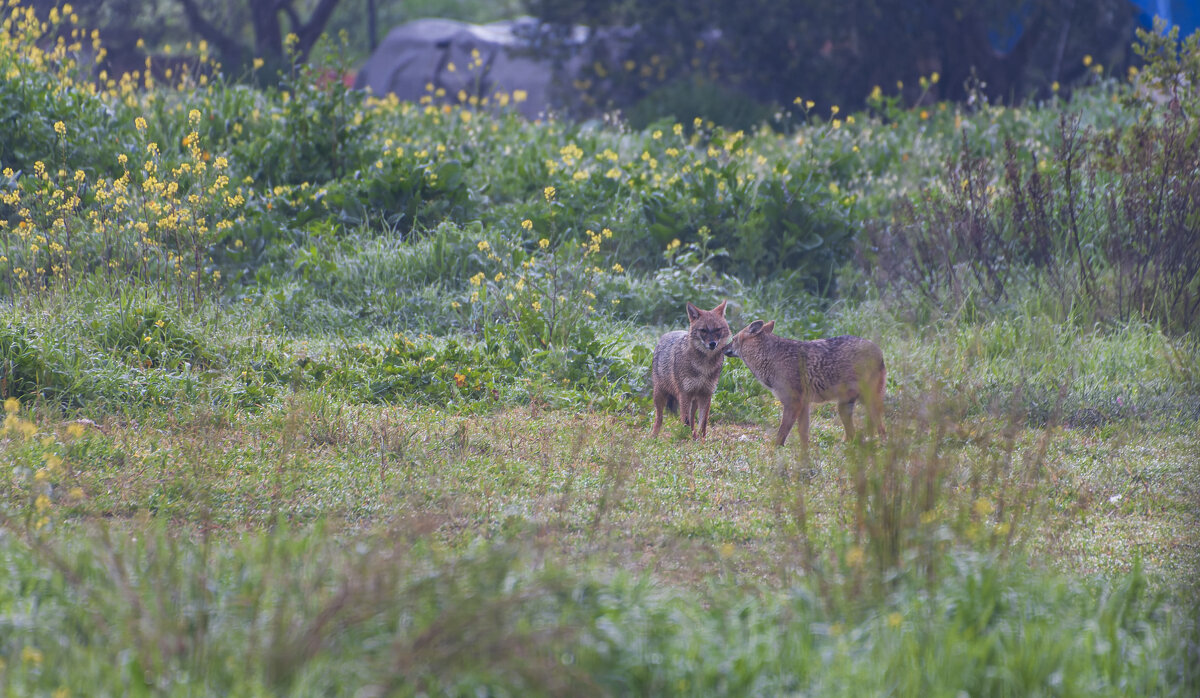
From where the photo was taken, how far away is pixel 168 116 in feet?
39.3

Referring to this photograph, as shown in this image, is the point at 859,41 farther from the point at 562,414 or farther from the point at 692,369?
the point at 562,414

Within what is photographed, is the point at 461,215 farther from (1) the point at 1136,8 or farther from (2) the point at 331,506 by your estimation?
(1) the point at 1136,8

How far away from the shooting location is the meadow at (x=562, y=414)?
310cm

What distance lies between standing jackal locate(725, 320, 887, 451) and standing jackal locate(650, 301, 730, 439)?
16 centimetres

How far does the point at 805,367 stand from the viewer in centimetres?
→ 624

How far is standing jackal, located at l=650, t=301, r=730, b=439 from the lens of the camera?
6523 mm

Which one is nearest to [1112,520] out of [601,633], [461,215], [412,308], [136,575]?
[601,633]

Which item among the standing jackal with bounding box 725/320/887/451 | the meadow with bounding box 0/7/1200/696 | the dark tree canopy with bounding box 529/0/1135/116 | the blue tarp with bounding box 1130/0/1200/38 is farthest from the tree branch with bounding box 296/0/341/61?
the standing jackal with bounding box 725/320/887/451

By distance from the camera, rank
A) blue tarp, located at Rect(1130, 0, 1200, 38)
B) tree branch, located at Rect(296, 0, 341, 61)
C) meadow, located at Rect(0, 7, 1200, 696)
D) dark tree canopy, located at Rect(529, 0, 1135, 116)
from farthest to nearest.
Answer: tree branch, located at Rect(296, 0, 341, 61) < dark tree canopy, located at Rect(529, 0, 1135, 116) < blue tarp, located at Rect(1130, 0, 1200, 38) < meadow, located at Rect(0, 7, 1200, 696)

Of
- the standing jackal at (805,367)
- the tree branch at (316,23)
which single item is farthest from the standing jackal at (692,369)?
the tree branch at (316,23)

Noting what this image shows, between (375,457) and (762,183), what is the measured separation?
6258mm

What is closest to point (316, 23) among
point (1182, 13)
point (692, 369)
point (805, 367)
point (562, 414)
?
point (1182, 13)

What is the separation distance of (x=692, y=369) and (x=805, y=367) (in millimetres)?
728

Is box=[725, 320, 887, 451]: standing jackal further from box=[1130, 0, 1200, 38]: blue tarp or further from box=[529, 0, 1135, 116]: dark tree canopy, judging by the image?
box=[1130, 0, 1200, 38]: blue tarp
